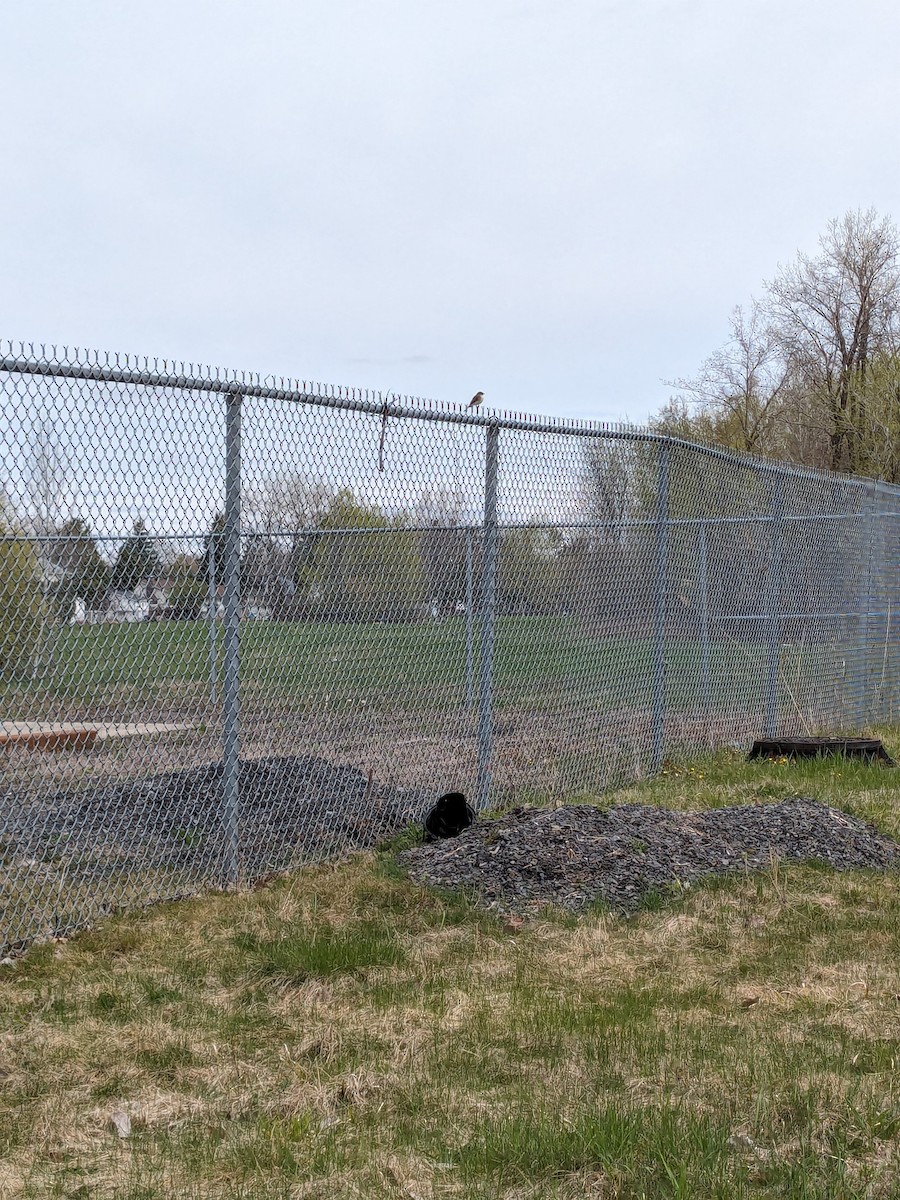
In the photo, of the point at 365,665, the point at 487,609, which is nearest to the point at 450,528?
the point at 487,609

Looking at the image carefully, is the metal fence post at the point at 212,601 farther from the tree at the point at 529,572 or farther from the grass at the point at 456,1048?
the tree at the point at 529,572

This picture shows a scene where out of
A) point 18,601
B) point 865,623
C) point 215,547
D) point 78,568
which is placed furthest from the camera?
point 865,623

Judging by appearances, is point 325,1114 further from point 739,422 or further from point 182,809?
point 739,422

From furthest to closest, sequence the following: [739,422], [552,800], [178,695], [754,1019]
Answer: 1. [739,422]
2. [552,800]
3. [178,695]
4. [754,1019]

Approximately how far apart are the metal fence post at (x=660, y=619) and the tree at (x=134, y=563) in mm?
4685

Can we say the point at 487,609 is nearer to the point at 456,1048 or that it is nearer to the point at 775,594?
the point at 456,1048

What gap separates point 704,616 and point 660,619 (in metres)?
0.99

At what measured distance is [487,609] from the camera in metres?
7.53

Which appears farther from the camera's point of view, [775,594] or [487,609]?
[775,594]

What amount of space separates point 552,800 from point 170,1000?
3.98m

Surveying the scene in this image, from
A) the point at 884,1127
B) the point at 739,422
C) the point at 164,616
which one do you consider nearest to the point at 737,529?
the point at 164,616

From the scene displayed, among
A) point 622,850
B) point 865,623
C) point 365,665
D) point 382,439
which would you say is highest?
point 382,439

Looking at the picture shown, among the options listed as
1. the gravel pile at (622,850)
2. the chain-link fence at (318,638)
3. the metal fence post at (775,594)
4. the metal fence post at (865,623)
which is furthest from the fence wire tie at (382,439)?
the metal fence post at (865,623)

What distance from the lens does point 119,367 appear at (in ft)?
17.1
